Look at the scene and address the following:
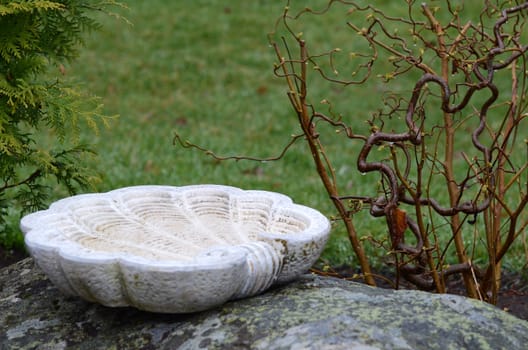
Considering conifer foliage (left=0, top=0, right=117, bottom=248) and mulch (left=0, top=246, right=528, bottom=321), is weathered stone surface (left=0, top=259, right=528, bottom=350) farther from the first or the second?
mulch (left=0, top=246, right=528, bottom=321)

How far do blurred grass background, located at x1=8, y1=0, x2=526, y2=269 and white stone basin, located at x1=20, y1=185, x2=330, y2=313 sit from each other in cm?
146

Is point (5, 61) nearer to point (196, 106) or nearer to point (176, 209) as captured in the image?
point (176, 209)

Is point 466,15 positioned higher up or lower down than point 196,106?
higher up

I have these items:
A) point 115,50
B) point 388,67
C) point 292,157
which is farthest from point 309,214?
point 115,50

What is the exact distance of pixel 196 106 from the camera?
8.19 m

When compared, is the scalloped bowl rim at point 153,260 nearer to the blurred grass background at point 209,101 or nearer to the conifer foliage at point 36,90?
the conifer foliage at point 36,90

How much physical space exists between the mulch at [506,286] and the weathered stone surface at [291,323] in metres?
1.19

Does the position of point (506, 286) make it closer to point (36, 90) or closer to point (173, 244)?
point (173, 244)

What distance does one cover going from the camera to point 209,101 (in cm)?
834

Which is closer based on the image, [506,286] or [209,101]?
Result: [506,286]

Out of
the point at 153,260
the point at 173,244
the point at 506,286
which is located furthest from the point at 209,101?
the point at 153,260

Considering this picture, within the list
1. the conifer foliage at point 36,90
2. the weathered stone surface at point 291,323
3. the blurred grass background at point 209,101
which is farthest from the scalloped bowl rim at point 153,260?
the blurred grass background at point 209,101

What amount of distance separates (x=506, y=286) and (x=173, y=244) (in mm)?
2086

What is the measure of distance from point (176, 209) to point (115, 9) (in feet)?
24.0
